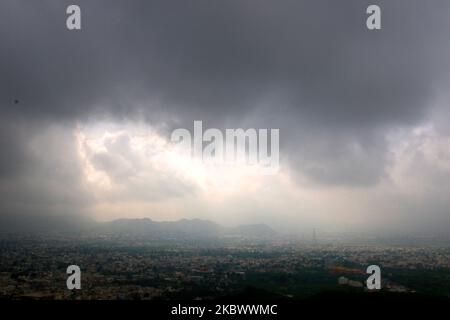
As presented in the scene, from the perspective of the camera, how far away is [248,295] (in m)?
34.2

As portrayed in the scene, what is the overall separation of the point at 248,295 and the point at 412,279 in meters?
27.2

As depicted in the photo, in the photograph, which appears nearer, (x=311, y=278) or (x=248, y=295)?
(x=248, y=295)

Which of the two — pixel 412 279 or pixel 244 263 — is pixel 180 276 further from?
pixel 412 279

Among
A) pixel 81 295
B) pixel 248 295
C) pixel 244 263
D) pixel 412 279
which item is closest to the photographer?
pixel 248 295
